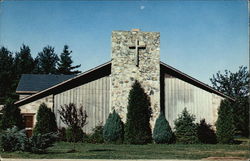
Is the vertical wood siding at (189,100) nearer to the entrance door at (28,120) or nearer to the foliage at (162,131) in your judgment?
the foliage at (162,131)

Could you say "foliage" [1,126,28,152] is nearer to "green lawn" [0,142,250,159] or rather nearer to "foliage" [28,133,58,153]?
"foliage" [28,133,58,153]

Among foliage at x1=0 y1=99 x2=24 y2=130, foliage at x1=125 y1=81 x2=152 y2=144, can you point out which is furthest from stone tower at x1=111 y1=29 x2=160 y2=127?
foliage at x1=0 y1=99 x2=24 y2=130

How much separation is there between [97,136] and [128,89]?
383 centimetres

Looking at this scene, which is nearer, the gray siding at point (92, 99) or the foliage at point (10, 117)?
the foliage at point (10, 117)

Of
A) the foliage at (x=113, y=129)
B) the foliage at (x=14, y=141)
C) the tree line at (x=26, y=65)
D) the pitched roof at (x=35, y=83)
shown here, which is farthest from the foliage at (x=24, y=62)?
the foliage at (x=14, y=141)

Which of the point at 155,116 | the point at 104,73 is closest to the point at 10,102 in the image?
the point at 104,73

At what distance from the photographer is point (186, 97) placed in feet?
73.9

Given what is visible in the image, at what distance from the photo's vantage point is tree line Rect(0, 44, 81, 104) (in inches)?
1929

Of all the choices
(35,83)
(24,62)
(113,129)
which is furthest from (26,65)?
(113,129)

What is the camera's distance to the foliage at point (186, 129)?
20.7 meters

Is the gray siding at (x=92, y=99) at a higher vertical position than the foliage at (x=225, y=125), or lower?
higher

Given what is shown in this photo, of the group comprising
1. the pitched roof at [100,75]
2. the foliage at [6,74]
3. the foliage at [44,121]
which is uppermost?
the foliage at [6,74]

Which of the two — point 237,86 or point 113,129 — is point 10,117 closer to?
point 113,129

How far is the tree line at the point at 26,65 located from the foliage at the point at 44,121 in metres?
24.8
